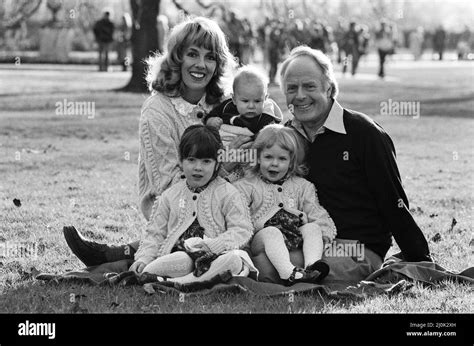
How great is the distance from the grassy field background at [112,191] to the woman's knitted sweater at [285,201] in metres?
0.69

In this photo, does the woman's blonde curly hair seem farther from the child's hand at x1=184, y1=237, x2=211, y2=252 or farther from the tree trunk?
the tree trunk

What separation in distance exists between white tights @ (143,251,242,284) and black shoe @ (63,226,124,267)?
63 centimetres

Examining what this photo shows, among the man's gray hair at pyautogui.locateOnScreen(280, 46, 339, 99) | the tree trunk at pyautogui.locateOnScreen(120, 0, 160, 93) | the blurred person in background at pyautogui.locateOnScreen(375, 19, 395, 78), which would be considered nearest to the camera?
the man's gray hair at pyautogui.locateOnScreen(280, 46, 339, 99)

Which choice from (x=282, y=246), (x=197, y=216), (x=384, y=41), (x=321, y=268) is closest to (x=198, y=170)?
(x=197, y=216)

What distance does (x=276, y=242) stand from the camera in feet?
19.7

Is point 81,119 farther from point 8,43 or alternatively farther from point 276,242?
point 8,43

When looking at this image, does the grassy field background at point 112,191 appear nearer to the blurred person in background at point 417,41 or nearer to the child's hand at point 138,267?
the child's hand at point 138,267

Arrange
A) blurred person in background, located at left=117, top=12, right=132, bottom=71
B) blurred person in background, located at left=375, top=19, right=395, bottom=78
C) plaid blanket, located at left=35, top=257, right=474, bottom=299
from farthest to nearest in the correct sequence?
blurred person in background, located at left=117, top=12, right=132, bottom=71
blurred person in background, located at left=375, top=19, right=395, bottom=78
plaid blanket, located at left=35, top=257, right=474, bottom=299

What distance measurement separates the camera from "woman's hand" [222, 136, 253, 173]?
6285 millimetres

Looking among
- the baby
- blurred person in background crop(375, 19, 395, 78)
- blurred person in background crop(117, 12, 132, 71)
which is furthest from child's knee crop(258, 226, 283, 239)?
blurred person in background crop(117, 12, 132, 71)

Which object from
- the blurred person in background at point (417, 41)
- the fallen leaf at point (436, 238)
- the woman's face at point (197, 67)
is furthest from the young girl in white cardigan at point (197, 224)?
the blurred person in background at point (417, 41)

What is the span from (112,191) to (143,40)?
1264 cm
